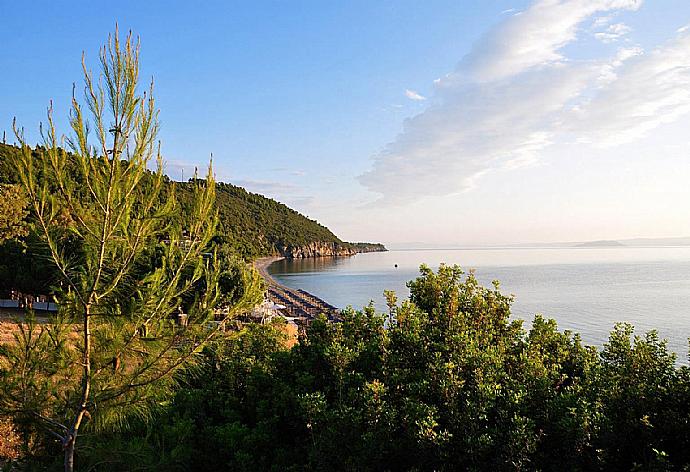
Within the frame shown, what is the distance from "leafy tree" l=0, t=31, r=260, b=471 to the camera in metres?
4.38

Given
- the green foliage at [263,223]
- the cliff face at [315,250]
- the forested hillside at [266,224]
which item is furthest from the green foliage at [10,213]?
the cliff face at [315,250]

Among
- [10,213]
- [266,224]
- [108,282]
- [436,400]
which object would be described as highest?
[266,224]

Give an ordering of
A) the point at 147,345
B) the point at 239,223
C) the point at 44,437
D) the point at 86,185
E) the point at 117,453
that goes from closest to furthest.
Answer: the point at 86,185
the point at 147,345
the point at 117,453
the point at 44,437
the point at 239,223

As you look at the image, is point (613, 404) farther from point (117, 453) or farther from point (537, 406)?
point (117, 453)

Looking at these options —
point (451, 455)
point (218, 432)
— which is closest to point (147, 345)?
point (218, 432)

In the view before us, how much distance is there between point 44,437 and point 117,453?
1.28m

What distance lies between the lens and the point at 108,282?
4793 mm

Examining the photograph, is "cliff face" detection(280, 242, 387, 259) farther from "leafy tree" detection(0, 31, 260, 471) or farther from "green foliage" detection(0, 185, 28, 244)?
"leafy tree" detection(0, 31, 260, 471)

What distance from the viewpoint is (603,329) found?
30.6 metres

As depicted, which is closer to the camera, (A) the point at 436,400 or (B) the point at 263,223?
(A) the point at 436,400

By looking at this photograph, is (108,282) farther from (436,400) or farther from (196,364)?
(436,400)

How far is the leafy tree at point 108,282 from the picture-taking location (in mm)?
4383

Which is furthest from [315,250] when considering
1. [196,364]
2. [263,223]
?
[196,364]

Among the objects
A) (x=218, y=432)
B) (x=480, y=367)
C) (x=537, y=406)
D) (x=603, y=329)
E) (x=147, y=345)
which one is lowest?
(x=603, y=329)
